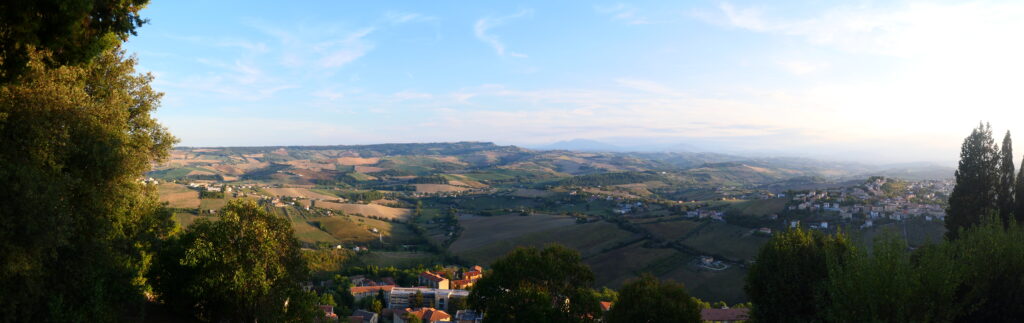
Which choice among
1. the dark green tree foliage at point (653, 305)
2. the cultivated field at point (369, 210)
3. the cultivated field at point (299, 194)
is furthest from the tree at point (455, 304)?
the cultivated field at point (299, 194)

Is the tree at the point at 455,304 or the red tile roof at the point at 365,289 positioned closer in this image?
the tree at the point at 455,304

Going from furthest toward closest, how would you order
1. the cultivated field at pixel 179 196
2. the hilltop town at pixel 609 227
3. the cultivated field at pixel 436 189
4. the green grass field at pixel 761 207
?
the cultivated field at pixel 436 189
the cultivated field at pixel 179 196
the green grass field at pixel 761 207
the hilltop town at pixel 609 227

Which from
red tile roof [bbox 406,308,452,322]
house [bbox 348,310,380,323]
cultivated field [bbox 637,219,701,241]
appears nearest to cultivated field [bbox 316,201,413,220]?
cultivated field [bbox 637,219,701,241]

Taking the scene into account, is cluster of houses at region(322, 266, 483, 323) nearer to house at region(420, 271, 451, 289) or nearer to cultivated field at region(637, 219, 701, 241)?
house at region(420, 271, 451, 289)

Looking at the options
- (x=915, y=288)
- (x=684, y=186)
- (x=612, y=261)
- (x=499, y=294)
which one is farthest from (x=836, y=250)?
(x=684, y=186)

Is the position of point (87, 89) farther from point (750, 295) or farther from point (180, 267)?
point (750, 295)

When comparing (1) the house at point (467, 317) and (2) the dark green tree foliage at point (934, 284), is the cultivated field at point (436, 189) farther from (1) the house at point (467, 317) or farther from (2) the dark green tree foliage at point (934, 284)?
(2) the dark green tree foliage at point (934, 284)
